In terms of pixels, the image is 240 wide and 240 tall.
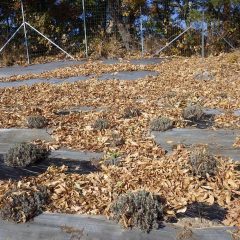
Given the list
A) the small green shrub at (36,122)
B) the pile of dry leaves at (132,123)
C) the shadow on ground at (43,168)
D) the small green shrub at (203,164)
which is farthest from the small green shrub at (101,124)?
the small green shrub at (203,164)

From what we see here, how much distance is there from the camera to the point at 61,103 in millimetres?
11070

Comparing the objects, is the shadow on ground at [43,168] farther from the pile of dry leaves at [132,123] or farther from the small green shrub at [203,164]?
the small green shrub at [203,164]

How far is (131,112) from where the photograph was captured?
30.5 feet

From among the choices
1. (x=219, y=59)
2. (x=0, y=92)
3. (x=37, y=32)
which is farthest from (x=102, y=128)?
(x=37, y=32)

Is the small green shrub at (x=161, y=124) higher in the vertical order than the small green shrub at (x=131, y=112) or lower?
lower

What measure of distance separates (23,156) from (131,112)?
3207 mm

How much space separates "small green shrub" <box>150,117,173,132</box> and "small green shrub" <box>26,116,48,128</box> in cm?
226

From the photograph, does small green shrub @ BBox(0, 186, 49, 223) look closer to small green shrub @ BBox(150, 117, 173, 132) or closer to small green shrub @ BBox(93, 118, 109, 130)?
small green shrub @ BBox(93, 118, 109, 130)

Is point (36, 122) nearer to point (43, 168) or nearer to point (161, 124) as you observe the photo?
point (43, 168)

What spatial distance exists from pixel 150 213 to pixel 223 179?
1564 millimetres

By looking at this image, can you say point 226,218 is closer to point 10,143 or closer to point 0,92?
point 10,143

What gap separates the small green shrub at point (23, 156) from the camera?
6680mm

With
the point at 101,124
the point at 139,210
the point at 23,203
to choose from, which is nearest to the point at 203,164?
the point at 139,210

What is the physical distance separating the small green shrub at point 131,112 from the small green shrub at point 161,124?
971mm
